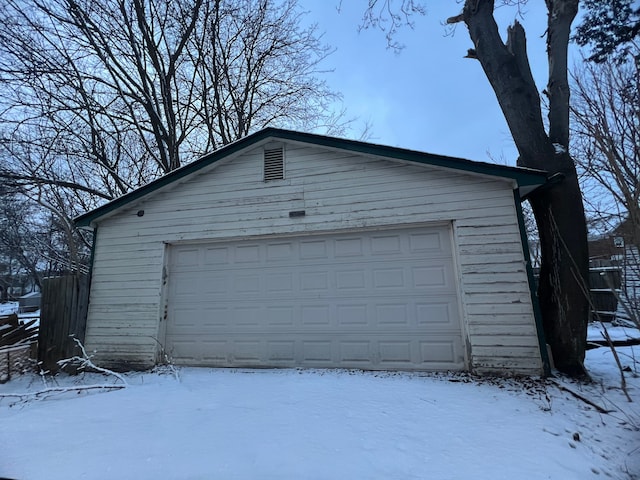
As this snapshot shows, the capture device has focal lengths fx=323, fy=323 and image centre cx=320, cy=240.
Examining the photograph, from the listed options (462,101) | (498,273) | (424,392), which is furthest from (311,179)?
(462,101)

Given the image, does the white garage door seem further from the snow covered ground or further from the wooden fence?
the wooden fence

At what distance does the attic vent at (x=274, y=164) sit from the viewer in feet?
20.3

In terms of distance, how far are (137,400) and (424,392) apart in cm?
372

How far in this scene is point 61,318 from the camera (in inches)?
252

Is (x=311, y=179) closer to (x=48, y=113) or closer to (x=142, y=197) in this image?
(x=142, y=197)

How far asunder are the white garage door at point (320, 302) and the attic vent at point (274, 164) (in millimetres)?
1221

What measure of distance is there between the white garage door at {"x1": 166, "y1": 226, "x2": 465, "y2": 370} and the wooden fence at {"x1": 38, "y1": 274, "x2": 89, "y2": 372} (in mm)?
1914

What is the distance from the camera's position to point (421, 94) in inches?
683

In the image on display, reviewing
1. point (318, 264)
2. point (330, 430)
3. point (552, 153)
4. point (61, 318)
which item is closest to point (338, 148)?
point (318, 264)

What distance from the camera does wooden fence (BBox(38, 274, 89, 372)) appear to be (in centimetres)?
627

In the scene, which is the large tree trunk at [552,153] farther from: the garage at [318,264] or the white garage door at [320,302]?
the white garage door at [320,302]

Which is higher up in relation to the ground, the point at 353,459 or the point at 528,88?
the point at 528,88

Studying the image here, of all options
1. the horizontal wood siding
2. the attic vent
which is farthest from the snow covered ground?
the attic vent

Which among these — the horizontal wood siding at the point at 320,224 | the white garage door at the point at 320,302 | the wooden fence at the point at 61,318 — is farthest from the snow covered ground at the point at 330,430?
the wooden fence at the point at 61,318
